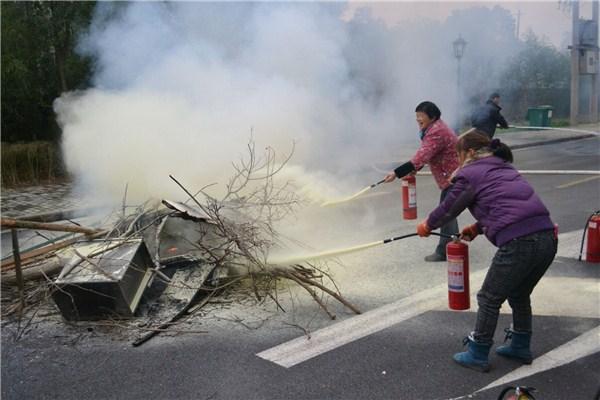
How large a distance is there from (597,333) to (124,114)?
7.02 meters

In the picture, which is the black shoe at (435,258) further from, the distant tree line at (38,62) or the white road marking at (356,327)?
the distant tree line at (38,62)

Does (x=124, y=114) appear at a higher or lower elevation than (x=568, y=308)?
higher

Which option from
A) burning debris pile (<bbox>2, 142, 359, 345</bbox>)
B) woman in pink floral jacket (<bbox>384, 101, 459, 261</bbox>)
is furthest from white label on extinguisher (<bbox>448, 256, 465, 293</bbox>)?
woman in pink floral jacket (<bbox>384, 101, 459, 261</bbox>)

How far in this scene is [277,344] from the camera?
390 centimetres

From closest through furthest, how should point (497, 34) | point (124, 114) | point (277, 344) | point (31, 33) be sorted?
point (277, 344), point (124, 114), point (497, 34), point (31, 33)

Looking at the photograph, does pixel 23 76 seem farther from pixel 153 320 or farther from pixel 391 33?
pixel 153 320

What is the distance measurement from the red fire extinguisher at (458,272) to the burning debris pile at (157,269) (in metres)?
0.93

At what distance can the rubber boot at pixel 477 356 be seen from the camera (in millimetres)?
3414

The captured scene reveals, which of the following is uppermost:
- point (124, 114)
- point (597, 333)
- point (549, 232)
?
point (124, 114)

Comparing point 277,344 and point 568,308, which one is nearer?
point 277,344

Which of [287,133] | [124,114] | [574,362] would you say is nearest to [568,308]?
[574,362]

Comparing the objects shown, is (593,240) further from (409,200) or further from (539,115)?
(539,115)

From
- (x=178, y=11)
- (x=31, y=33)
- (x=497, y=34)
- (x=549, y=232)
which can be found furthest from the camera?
(x=31, y=33)

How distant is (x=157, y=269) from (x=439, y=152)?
2.90 meters
